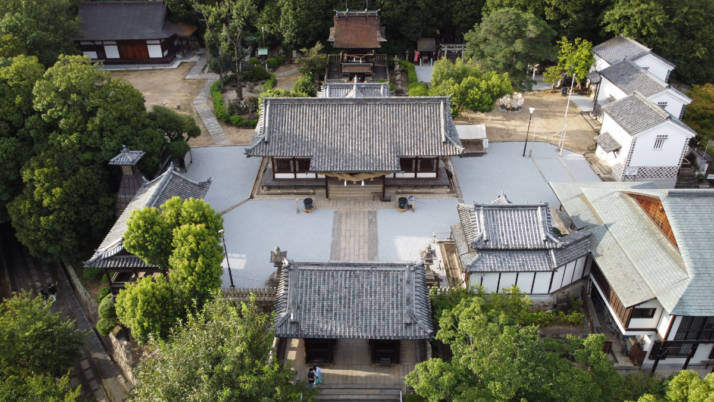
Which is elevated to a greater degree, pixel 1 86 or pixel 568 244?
pixel 1 86

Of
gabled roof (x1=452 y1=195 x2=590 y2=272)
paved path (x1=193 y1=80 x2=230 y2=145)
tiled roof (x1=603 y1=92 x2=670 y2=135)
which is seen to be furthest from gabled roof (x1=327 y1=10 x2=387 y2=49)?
gabled roof (x1=452 y1=195 x2=590 y2=272)

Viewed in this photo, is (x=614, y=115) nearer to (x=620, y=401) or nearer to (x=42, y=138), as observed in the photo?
(x=620, y=401)

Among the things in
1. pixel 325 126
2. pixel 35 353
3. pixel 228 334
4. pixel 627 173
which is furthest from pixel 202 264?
pixel 627 173

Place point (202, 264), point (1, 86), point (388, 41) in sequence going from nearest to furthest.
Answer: point (202, 264) < point (1, 86) < point (388, 41)

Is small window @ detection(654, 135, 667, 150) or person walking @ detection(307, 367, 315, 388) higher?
small window @ detection(654, 135, 667, 150)

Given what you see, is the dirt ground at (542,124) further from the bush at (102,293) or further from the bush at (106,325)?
the bush at (106,325)

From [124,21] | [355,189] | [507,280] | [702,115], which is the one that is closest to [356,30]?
[355,189]

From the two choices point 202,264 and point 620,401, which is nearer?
point 620,401

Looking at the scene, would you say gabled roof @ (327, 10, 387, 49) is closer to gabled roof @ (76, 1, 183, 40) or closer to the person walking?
gabled roof @ (76, 1, 183, 40)
